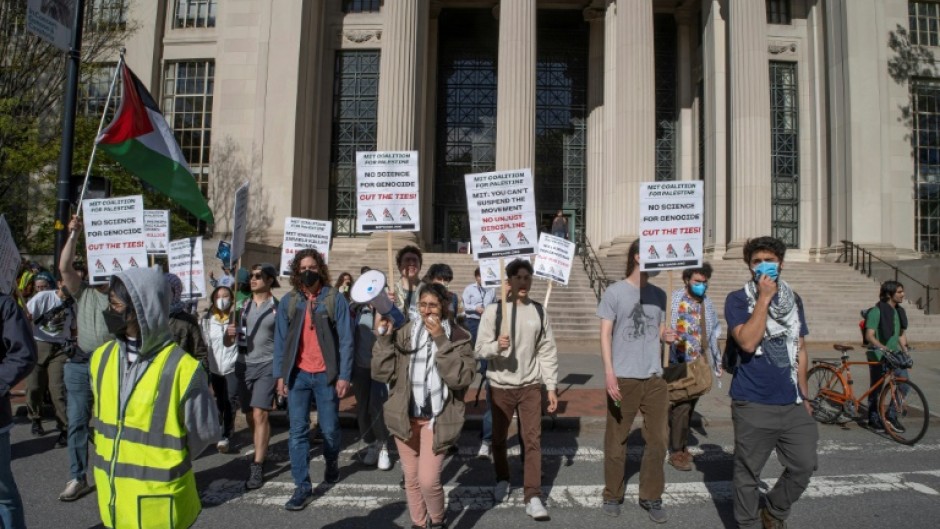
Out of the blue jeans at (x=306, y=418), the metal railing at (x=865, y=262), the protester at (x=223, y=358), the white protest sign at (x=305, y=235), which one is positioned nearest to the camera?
the blue jeans at (x=306, y=418)

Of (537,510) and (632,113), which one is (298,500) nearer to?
(537,510)

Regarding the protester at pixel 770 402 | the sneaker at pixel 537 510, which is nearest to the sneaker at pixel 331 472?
the sneaker at pixel 537 510

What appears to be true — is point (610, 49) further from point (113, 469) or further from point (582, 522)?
point (113, 469)

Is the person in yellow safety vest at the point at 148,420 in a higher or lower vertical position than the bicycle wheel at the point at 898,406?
higher

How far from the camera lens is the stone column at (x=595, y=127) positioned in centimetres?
2420

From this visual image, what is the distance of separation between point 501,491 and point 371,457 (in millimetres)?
1620

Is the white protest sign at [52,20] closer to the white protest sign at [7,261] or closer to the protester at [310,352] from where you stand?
the white protest sign at [7,261]

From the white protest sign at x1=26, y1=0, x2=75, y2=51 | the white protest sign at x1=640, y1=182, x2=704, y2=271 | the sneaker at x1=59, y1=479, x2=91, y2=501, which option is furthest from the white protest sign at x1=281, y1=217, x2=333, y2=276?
the white protest sign at x1=640, y1=182, x2=704, y2=271

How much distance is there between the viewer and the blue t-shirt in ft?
12.3

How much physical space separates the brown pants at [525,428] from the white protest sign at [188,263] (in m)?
5.24

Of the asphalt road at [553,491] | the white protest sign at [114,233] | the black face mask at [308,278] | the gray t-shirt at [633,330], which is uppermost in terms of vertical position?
the white protest sign at [114,233]

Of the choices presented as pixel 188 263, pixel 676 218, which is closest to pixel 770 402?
pixel 676 218

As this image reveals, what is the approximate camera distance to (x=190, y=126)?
76.6 feet

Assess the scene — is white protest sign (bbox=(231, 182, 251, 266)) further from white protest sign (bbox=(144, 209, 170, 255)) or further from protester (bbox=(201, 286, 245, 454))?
white protest sign (bbox=(144, 209, 170, 255))
